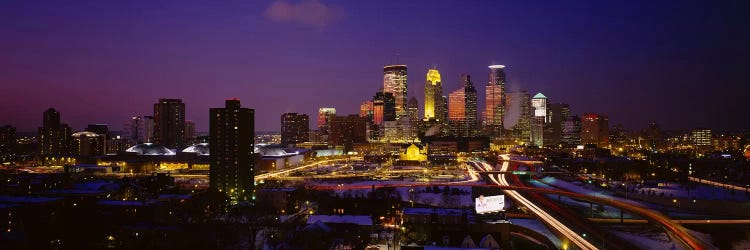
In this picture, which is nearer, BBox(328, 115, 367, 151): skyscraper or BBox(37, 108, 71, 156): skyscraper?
BBox(37, 108, 71, 156): skyscraper

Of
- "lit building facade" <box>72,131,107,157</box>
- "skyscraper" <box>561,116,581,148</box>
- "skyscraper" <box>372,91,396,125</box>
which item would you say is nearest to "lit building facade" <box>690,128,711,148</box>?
"skyscraper" <box>561,116,581,148</box>

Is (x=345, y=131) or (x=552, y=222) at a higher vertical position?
(x=345, y=131)

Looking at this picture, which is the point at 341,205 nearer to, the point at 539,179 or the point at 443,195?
the point at 443,195

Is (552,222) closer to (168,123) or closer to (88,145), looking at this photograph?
(88,145)

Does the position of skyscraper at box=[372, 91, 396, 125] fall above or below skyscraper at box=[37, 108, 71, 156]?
above

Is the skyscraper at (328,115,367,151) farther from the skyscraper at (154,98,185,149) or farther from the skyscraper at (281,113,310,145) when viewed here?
the skyscraper at (154,98,185,149)

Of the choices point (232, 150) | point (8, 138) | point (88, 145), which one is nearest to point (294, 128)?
point (88, 145)

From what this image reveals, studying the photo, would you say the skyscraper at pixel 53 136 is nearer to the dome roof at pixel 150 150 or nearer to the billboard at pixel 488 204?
the dome roof at pixel 150 150
